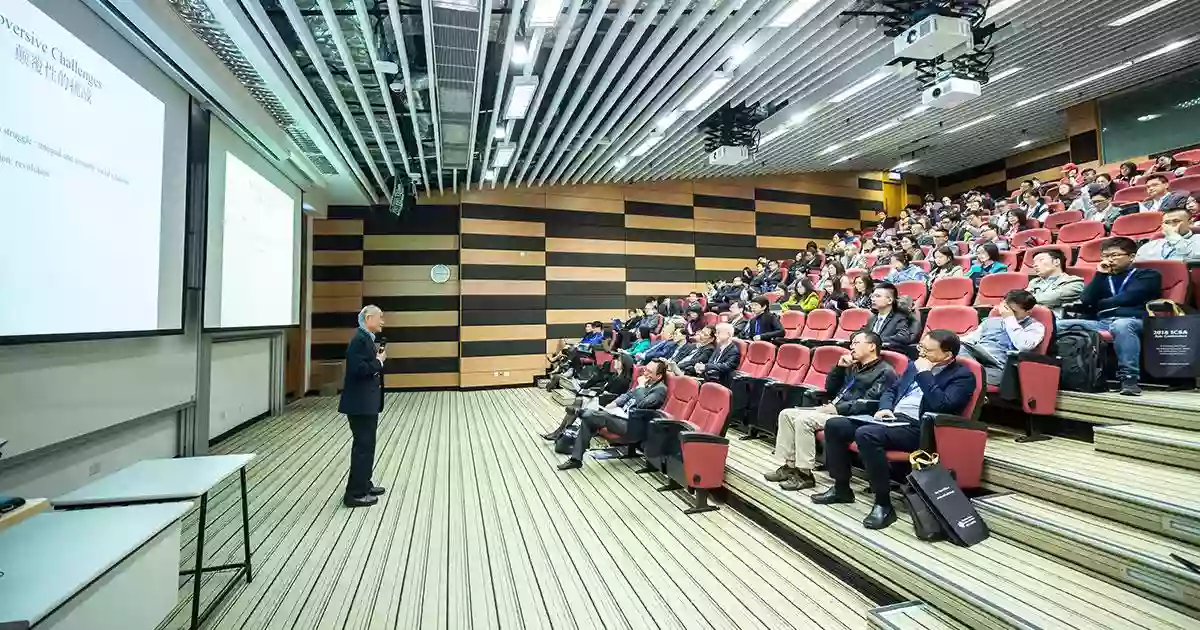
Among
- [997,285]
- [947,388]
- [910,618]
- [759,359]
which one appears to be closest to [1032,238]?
[997,285]

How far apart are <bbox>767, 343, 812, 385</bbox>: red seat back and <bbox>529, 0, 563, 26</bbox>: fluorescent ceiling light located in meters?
3.11

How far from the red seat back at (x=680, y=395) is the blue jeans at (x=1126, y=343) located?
228cm

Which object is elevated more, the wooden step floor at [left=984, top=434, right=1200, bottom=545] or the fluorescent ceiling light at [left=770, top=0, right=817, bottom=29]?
the fluorescent ceiling light at [left=770, top=0, right=817, bottom=29]

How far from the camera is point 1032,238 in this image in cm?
548

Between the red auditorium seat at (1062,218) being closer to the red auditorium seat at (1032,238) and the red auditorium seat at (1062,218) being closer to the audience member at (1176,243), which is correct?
the red auditorium seat at (1032,238)

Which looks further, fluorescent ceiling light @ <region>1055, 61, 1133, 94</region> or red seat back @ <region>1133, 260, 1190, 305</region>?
fluorescent ceiling light @ <region>1055, 61, 1133, 94</region>

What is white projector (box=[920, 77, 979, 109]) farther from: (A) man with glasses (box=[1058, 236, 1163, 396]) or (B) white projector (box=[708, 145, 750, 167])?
(A) man with glasses (box=[1058, 236, 1163, 396])

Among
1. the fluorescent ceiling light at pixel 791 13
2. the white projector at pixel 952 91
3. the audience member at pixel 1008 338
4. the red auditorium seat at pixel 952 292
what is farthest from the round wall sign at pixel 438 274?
the audience member at pixel 1008 338

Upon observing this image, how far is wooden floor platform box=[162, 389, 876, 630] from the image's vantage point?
211 cm

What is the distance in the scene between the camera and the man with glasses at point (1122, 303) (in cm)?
281

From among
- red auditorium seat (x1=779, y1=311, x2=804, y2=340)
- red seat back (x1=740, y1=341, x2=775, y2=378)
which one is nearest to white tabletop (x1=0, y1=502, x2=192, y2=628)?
red seat back (x1=740, y1=341, x2=775, y2=378)

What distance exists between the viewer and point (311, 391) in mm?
8766

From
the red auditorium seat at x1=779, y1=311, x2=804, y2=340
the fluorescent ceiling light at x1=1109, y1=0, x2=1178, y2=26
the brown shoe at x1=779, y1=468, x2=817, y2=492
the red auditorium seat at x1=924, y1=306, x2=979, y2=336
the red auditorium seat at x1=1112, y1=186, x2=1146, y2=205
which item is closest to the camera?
the brown shoe at x1=779, y1=468, x2=817, y2=492

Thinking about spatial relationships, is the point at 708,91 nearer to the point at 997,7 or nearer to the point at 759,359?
the point at 997,7
